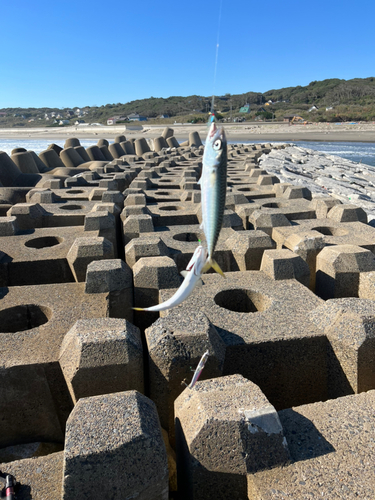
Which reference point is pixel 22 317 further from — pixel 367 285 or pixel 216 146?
pixel 367 285

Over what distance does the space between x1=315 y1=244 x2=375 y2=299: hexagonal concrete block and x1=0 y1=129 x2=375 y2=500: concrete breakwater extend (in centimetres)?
2

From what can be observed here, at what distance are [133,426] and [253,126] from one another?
61427 millimetres

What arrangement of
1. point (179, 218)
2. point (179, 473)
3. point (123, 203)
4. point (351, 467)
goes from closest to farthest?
point (351, 467)
point (179, 473)
point (179, 218)
point (123, 203)

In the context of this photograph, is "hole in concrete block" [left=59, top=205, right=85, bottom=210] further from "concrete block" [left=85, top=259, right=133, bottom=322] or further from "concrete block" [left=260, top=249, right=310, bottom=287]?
"concrete block" [left=260, top=249, right=310, bottom=287]

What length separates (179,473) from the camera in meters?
2.24

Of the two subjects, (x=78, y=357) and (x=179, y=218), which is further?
(x=179, y=218)

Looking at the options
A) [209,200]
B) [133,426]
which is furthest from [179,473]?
[209,200]

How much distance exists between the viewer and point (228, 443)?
6.10 ft

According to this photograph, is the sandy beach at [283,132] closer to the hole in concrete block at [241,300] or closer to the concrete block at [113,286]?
the hole in concrete block at [241,300]

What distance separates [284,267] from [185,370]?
1.90 metres

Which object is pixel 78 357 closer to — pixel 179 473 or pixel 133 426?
pixel 133 426

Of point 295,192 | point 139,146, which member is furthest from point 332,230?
point 139,146

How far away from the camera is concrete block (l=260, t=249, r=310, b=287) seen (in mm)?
3986

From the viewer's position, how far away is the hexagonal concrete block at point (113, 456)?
1.67m
